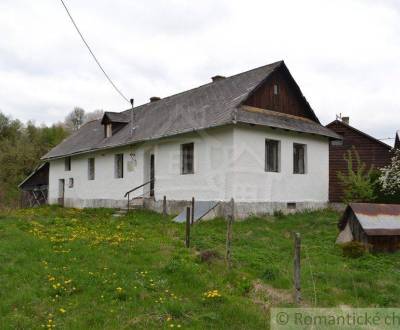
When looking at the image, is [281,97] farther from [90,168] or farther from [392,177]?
[90,168]

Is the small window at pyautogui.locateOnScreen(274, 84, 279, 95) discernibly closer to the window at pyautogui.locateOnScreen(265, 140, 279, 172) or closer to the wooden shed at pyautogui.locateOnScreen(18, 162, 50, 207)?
the window at pyautogui.locateOnScreen(265, 140, 279, 172)

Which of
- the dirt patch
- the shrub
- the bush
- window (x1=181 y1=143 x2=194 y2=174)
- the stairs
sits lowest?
the dirt patch

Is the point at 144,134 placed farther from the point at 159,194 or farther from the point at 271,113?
the point at 271,113

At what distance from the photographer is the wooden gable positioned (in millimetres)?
16203

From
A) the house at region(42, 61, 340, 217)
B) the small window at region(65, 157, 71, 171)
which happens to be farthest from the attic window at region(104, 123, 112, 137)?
the small window at region(65, 157, 71, 171)

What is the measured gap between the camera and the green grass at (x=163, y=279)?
18.2 feet

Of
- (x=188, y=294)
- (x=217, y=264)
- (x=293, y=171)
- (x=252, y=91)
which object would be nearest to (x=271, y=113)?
(x=252, y=91)

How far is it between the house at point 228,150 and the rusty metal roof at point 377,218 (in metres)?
5.18

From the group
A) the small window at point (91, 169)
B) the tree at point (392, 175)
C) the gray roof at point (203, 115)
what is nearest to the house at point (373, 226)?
the tree at point (392, 175)

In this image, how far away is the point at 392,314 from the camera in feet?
19.7

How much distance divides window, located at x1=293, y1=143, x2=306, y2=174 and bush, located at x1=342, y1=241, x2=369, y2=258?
809 cm

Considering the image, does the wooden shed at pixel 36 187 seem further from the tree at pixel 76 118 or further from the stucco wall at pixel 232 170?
the tree at pixel 76 118

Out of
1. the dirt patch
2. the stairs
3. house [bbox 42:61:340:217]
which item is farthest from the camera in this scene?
the stairs

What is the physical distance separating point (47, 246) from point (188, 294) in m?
3.91
